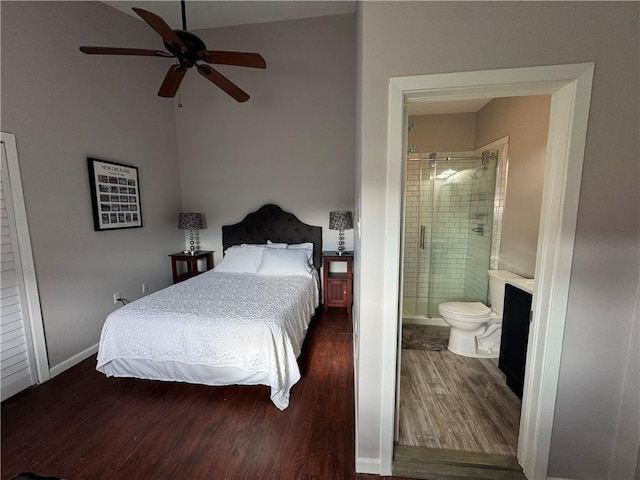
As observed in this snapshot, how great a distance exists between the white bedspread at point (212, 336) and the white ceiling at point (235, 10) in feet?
10.5

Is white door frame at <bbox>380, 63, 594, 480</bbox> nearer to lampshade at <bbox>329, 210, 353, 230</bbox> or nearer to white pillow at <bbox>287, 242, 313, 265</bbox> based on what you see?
lampshade at <bbox>329, 210, 353, 230</bbox>

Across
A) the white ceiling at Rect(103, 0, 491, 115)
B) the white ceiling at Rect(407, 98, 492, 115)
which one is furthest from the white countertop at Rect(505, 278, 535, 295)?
the white ceiling at Rect(407, 98, 492, 115)

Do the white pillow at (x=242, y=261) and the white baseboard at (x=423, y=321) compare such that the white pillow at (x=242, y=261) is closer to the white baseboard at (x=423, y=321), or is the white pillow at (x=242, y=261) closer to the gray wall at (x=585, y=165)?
the white baseboard at (x=423, y=321)

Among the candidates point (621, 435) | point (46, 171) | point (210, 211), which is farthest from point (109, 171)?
point (621, 435)

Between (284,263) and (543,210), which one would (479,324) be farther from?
(284,263)

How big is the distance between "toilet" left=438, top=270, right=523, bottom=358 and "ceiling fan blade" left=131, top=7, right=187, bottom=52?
2.96m

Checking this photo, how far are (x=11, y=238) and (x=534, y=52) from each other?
3.39 metres

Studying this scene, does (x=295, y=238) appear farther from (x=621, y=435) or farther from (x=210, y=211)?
(x=621, y=435)

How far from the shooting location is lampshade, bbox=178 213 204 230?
357 centimetres

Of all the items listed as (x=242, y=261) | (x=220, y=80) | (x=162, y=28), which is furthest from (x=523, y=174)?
(x=242, y=261)

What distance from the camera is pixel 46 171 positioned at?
2.20 metres

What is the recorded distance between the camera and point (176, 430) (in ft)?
5.53

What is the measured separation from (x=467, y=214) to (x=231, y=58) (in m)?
2.83

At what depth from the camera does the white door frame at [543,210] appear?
1.06 metres
